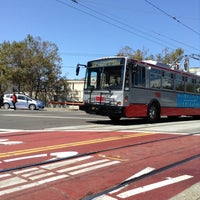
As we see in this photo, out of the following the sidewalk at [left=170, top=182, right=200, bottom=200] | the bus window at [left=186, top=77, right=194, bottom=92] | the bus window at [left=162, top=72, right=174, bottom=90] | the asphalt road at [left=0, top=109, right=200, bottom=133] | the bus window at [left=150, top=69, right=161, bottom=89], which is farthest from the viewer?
the bus window at [left=186, top=77, right=194, bottom=92]

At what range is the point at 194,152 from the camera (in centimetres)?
938

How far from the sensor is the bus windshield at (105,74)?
16.7 meters

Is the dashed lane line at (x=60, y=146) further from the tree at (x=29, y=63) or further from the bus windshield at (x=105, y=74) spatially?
the tree at (x=29, y=63)

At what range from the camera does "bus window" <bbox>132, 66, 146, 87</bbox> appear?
16938 millimetres

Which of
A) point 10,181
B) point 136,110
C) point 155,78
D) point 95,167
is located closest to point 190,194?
point 95,167

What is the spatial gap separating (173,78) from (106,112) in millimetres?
5560

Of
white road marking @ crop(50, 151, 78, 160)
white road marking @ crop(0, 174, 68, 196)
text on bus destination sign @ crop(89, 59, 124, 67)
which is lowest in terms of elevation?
white road marking @ crop(0, 174, 68, 196)

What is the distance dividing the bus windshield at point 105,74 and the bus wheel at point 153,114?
265cm

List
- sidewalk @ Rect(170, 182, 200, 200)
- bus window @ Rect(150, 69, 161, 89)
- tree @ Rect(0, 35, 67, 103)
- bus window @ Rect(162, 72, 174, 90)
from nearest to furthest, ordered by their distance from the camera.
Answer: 1. sidewalk @ Rect(170, 182, 200, 200)
2. bus window @ Rect(150, 69, 161, 89)
3. bus window @ Rect(162, 72, 174, 90)
4. tree @ Rect(0, 35, 67, 103)

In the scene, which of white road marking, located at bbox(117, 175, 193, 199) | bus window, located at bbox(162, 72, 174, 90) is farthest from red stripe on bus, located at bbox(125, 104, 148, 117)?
white road marking, located at bbox(117, 175, 193, 199)

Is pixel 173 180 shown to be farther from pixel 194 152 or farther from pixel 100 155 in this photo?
pixel 194 152

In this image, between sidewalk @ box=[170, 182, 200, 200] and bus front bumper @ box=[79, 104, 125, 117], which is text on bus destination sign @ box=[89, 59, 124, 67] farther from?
sidewalk @ box=[170, 182, 200, 200]

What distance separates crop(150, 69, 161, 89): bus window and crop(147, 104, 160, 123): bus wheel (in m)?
1.02

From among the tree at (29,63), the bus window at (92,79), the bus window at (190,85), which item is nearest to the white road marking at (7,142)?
the bus window at (92,79)
